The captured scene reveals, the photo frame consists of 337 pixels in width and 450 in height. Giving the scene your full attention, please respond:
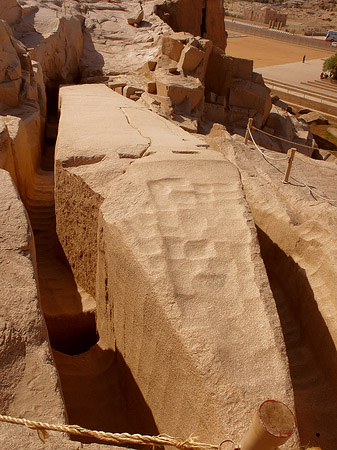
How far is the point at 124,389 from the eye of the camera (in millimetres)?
2623

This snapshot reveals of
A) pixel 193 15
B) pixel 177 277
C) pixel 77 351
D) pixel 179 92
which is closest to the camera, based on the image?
pixel 177 277

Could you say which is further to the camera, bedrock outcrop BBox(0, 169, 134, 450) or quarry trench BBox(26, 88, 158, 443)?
quarry trench BBox(26, 88, 158, 443)

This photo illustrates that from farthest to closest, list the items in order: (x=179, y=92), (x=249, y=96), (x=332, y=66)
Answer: (x=332, y=66) < (x=249, y=96) < (x=179, y=92)

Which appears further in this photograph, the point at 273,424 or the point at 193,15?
the point at 193,15

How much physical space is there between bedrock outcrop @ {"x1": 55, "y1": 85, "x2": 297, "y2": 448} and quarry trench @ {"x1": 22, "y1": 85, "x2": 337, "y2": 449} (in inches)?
7.1

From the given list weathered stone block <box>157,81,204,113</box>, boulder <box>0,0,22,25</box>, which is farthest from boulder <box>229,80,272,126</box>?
boulder <box>0,0,22,25</box>

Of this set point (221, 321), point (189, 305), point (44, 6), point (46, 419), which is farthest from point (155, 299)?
point (44, 6)

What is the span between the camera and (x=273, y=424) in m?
1.18

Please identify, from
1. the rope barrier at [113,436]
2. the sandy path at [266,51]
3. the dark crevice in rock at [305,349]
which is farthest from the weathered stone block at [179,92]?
the sandy path at [266,51]

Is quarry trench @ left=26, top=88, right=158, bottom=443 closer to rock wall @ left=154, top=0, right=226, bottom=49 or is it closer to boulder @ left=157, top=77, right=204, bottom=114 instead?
boulder @ left=157, top=77, right=204, bottom=114

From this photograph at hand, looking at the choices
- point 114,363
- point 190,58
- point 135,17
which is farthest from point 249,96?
point 114,363

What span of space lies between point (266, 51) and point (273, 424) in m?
26.3

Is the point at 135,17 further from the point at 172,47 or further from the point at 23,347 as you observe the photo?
the point at 23,347

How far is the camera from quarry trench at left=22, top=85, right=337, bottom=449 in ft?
8.08
